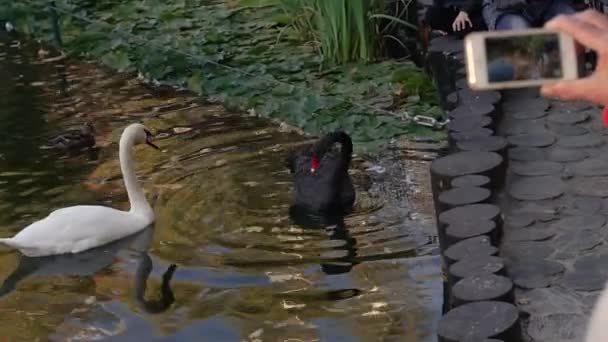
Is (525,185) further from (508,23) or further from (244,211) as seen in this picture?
(508,23)

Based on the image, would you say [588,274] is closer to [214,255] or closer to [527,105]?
[214,255]

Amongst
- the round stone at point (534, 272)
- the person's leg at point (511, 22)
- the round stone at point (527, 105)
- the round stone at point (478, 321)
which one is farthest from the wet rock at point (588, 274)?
the person's leg at point (511, 22)

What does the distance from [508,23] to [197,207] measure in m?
2.23

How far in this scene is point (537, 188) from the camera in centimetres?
507

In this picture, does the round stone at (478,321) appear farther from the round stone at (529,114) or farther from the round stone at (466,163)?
the round stone at (529,114)

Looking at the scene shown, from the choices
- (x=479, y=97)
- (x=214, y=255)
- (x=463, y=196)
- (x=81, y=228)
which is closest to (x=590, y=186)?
(x=463, y=196)

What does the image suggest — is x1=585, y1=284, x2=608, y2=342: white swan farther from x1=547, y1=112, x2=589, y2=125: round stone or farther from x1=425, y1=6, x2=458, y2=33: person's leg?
x1=425, y1=6, x2=458, y2=33: person's leg

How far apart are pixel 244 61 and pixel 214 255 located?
3.83 meters

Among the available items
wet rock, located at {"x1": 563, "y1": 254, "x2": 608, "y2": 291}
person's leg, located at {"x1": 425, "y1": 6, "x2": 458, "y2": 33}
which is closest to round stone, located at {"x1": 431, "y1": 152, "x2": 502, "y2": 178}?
wet rock, located at {"x1": 563, "y1": 254, "x2": 608, "y2": 291}

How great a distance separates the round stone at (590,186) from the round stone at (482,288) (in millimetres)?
1138

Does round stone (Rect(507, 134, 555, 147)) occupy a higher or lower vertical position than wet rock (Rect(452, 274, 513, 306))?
lower

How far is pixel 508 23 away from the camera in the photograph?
7.07m

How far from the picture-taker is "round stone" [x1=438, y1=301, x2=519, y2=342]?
358 cm

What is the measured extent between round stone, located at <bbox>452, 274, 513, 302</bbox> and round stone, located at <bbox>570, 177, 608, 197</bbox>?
1.14 meters
